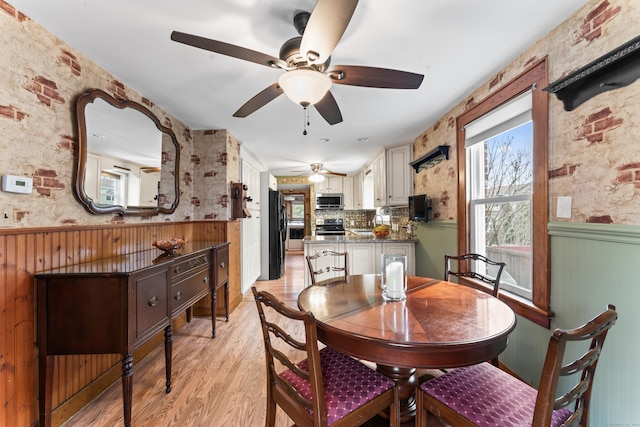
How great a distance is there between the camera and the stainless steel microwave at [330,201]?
22.0 ft

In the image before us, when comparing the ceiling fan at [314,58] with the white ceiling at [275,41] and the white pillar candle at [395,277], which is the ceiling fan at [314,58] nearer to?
the white ceiling at [275,41]

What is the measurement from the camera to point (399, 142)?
399cm

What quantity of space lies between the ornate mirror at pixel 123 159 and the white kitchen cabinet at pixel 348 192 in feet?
14.4

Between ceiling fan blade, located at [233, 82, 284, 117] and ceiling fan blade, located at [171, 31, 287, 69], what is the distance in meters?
0.21

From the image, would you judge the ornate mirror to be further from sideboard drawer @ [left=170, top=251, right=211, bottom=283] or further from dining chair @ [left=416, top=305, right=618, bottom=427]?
dining chair @ [left=416, top=305, right=618, bottom=427]

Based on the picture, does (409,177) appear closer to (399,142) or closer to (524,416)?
(399,142)

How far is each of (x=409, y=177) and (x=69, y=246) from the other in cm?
371

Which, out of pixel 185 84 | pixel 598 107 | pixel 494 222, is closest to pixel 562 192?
pixel 598 107

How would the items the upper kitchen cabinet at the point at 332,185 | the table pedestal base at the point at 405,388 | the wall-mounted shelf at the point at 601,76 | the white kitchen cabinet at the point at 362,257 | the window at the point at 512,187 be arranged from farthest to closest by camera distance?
the upper kitchen cabinet at the point at 332,185 → the white kitchen cabinet at the point at 362,257 → the window at the point at 512,187 → the table pedestal base at the point at 405,388 → the wall-mounted shelf at the point at 601,76

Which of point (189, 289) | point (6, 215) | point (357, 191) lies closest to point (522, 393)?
point (189, 289)

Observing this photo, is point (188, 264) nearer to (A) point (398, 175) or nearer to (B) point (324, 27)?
(B) point (324, 27)

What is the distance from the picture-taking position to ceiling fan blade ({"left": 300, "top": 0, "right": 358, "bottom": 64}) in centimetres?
102

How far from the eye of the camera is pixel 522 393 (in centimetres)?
114

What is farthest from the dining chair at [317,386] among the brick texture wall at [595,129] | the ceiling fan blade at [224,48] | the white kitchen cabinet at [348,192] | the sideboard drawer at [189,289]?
the white kitchen cabinet at [348,192]
